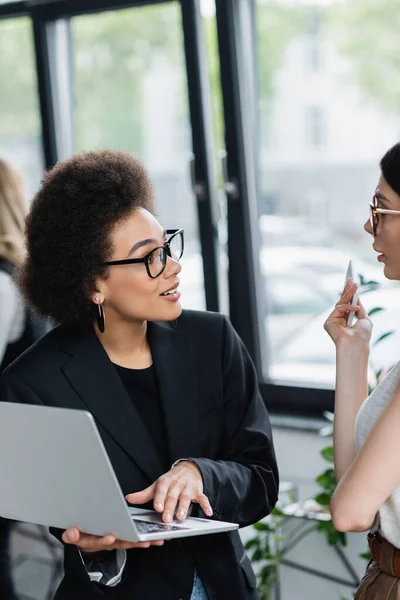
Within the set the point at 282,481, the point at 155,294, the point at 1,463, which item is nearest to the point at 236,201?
the point at 282,481

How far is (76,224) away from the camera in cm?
187

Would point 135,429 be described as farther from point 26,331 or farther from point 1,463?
point 26,331

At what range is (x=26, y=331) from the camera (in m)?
3.13

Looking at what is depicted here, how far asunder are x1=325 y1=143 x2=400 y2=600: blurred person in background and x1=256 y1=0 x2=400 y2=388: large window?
52.3 inches

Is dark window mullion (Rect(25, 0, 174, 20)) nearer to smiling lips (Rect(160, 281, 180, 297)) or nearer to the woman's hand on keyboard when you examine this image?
smiling lips (Rect(160, 281, 180, 297))

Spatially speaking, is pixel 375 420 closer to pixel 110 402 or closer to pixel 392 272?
pixel 392 272

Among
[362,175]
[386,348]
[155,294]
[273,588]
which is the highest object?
[362,175]

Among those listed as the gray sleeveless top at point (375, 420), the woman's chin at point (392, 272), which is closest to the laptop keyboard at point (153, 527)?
→ the gray sleeveless top at point (375, 420)

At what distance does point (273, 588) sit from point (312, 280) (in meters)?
1.20

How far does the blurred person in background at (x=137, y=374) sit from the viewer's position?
180 cm

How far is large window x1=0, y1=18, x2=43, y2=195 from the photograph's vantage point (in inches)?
162

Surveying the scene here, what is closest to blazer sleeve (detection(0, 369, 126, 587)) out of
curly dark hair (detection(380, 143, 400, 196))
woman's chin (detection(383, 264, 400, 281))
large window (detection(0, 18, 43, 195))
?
woman's chin (detection(383, 264, 400, 281))

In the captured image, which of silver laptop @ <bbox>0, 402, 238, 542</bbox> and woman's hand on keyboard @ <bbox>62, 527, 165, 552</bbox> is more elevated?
silver laptop @ <bbox>0, 402, 238, 542</bbox>

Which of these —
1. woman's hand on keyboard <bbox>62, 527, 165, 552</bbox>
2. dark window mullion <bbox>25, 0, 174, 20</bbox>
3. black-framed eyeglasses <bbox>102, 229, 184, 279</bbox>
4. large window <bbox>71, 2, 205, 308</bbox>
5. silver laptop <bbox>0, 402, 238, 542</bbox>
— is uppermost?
dark window mullion <bbox>25, 0, 174, 20</bbox>
